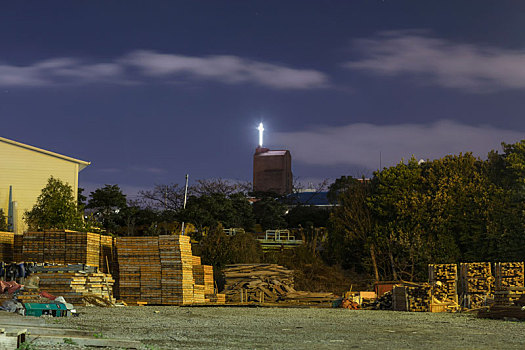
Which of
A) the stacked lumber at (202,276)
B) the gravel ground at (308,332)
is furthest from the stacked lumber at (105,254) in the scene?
the gravel ground at (308,332)

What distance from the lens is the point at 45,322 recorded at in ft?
47.8

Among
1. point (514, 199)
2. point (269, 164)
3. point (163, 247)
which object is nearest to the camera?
point (163, 247)

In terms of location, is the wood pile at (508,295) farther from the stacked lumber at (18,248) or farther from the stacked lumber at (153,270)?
the stacked lumber at (18,248)

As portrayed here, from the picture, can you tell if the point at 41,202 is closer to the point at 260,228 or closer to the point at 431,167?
the point at 260,228

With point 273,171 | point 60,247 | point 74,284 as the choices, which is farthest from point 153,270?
point 273,171

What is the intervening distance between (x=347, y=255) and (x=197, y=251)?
336 inches

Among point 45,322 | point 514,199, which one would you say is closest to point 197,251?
point 514,199

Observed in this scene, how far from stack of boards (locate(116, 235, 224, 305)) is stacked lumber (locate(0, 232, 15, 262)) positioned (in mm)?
4593

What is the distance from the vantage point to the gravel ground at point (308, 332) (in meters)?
11.2

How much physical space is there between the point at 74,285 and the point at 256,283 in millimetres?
8573

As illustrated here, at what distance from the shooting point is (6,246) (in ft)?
85.0

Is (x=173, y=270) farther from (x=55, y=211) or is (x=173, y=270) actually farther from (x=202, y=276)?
(x=55, y=211)

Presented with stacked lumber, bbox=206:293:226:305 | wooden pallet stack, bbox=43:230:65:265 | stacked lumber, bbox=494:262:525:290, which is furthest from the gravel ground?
stacked lumber, bbox=206:293:226:305

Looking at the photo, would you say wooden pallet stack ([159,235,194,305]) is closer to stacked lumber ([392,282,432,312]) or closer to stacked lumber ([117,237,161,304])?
stacked lumber ([117,237,161,304])
